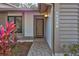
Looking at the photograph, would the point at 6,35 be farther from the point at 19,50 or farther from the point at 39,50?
the point at 39,50

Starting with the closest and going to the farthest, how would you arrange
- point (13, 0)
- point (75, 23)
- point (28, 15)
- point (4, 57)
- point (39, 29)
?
point (13, 0)
point (4, 57)
point (75, 23)
point (28, 15)
point (39, 29)

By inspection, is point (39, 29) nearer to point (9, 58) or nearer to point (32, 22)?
point (32, 22)

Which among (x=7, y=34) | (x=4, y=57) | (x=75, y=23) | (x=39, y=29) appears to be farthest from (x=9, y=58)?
(x=39, y=29)

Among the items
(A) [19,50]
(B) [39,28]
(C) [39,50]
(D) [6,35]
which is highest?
(D) [6,35]

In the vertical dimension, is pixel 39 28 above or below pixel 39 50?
above

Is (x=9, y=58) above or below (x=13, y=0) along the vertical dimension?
below

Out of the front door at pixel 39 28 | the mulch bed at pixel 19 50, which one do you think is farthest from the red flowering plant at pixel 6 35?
the front door at pixel 39 28

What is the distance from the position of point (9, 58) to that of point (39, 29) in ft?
31.1

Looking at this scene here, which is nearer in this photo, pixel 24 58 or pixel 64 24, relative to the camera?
pixel 24 58

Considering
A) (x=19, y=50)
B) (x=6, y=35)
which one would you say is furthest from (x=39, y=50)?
(x=6, y=35)

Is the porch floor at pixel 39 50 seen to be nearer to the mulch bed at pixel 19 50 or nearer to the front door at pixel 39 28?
the mulch bed at pixel 19 50

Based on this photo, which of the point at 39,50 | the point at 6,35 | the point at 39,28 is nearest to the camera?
the point at 6,35

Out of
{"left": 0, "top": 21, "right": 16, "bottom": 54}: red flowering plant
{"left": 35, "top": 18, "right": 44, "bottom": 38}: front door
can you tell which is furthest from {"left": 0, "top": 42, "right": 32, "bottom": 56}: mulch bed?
{"left": 35, "top": 18, "right": 44, "bottom": 38}: front door

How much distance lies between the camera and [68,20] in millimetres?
4777
